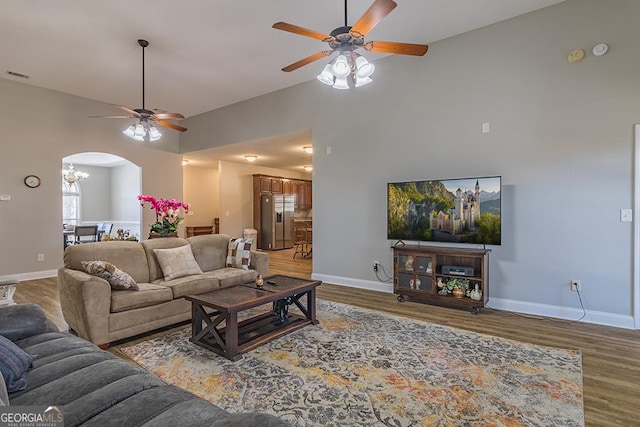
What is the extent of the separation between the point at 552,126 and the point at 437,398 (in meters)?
3.29

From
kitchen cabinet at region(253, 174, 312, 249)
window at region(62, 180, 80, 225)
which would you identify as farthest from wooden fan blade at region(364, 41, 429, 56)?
window at region(62, 180, 80, 225)

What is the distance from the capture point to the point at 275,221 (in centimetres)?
982

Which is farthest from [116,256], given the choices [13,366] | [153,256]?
[13,366]

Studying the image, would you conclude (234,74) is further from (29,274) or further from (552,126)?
(29,274)

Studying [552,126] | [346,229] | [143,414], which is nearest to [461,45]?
[552,126]

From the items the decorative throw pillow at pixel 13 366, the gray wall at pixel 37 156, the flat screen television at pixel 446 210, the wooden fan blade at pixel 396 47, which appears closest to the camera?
the decorative throw pillow at pixel 13 366

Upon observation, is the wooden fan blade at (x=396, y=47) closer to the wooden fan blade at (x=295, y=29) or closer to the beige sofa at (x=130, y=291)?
the wooden fan blade at (x=295, y=29)

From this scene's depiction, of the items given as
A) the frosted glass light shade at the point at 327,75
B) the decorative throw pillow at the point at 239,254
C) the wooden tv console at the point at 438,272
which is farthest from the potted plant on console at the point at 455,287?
the frosted glass light shade at the point at 327,75

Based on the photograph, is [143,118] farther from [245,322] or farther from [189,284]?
[245,322]

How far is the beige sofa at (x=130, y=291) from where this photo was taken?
276 centimetres

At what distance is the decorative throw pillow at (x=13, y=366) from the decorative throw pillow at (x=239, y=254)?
278cm

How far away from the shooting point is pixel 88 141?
6.48 metres

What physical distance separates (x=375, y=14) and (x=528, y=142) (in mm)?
2567

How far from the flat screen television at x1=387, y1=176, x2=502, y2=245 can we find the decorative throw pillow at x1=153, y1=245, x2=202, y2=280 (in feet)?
8.86
